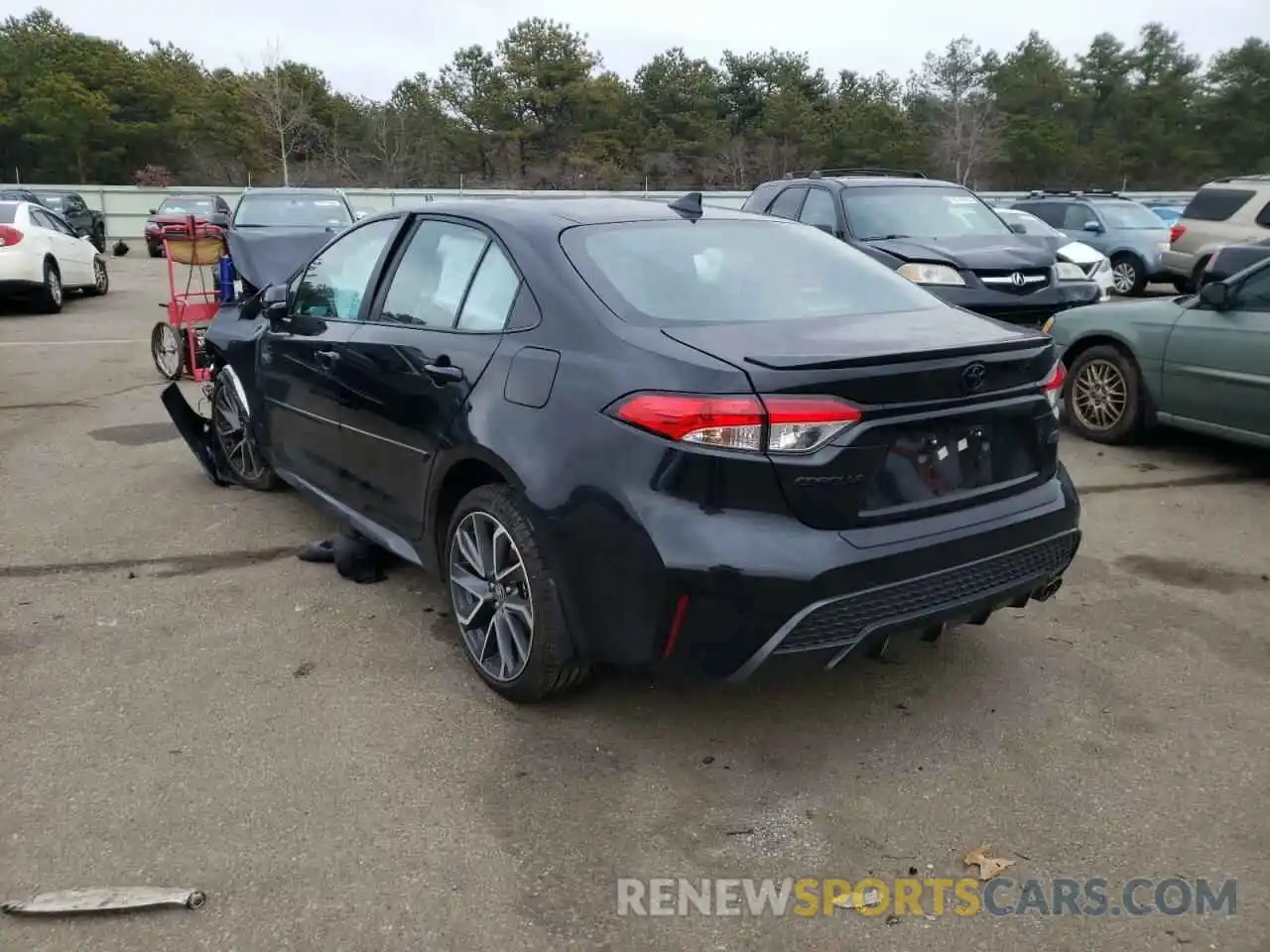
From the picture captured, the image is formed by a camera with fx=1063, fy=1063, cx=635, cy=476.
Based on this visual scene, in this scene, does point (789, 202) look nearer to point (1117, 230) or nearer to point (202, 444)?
point (202, 444)

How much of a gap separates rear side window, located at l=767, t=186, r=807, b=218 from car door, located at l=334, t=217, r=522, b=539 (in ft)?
22.4

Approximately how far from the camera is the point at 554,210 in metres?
3.90

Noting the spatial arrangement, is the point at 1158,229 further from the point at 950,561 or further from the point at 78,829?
the point at 78,829

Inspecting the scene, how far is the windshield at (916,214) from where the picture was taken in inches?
392

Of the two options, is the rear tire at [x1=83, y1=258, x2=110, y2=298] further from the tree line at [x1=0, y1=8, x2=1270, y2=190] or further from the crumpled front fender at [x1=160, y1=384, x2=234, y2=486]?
the tree line at [x1=0, y1=8, x2=1270, y2=190]

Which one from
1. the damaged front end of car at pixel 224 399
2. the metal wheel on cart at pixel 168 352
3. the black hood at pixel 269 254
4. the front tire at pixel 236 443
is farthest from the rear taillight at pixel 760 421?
the metal wheel on cart at pixel 168 352

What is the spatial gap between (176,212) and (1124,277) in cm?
2197

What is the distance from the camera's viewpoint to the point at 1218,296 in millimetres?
6379

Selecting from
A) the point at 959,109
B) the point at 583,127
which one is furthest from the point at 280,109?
the point at 959,109

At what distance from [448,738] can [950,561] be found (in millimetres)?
1667

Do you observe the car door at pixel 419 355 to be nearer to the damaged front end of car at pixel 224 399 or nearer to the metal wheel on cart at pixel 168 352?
the damaged front end of car at pixel 224 399

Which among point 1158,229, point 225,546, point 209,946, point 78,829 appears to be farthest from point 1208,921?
point 1158,229

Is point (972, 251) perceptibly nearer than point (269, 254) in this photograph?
No

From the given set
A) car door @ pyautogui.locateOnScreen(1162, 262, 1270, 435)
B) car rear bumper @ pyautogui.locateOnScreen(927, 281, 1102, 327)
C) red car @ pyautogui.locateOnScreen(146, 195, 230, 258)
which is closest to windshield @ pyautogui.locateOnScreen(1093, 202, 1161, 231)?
car rear bumper @ pyautogui.locateOnScreen(927, 281, 1102, 327)
